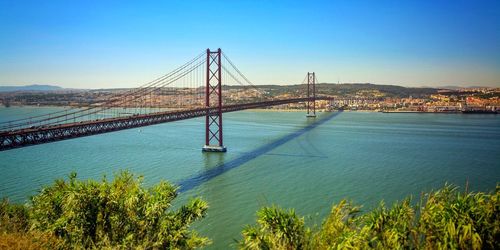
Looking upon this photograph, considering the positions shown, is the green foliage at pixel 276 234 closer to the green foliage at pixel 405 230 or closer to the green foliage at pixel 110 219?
the green foliage at pixel 405 230

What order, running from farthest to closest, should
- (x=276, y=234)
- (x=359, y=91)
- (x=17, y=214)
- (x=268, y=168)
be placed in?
(x=359, y=91), (x=268, y=168), (x=17, y=214), (x=276, y=234)

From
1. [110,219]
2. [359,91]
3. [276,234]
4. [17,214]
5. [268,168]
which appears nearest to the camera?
[276,234]

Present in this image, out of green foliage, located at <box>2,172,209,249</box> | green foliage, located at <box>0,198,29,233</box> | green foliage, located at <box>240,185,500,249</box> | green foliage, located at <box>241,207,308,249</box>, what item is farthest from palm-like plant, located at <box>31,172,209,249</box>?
green foliage, located at <box>240,185,500,249</box>

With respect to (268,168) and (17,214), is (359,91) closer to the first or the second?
(268,168)

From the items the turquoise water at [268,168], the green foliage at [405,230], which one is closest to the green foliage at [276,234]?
the green foliage at [405,230]

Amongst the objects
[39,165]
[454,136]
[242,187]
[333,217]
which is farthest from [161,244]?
[454,136]

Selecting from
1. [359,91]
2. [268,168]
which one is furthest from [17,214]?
[359,91]

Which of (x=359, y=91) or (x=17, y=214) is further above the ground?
(x=359, y=91)
